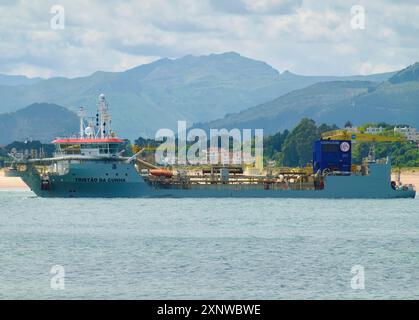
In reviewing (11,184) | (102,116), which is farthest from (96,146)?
(11,184)

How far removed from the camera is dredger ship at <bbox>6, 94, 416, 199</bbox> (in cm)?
11062

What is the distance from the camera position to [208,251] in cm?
6228

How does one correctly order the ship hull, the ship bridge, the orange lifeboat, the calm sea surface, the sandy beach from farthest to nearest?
the sandy beach, the orange lifeboat, the ship bridge, the ship hull, the calm sea surface

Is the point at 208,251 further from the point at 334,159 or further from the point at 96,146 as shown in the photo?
the point at 334,159

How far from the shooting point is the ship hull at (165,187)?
362ft

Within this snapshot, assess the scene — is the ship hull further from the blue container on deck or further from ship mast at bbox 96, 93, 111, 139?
ship mast at bbox 96, 93, 111, 139

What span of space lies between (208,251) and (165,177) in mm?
54713

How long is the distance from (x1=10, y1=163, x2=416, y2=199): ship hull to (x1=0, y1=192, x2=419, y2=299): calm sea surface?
31.5ft

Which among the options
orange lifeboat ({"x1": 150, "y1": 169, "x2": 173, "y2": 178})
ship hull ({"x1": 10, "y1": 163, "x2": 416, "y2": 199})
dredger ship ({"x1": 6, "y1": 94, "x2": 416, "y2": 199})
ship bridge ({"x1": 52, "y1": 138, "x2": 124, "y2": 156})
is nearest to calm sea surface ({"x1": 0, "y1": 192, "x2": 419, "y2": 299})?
ship hull ({"x1": 10, "y1": 163, "x2": 416, "y2": 199})

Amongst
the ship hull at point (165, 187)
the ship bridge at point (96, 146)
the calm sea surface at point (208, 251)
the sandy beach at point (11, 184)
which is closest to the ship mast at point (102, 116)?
the ship bridge at point (96, 146)

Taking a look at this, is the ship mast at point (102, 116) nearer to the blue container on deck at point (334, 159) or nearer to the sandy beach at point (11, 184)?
the blue container on deck at point (334, 159)
